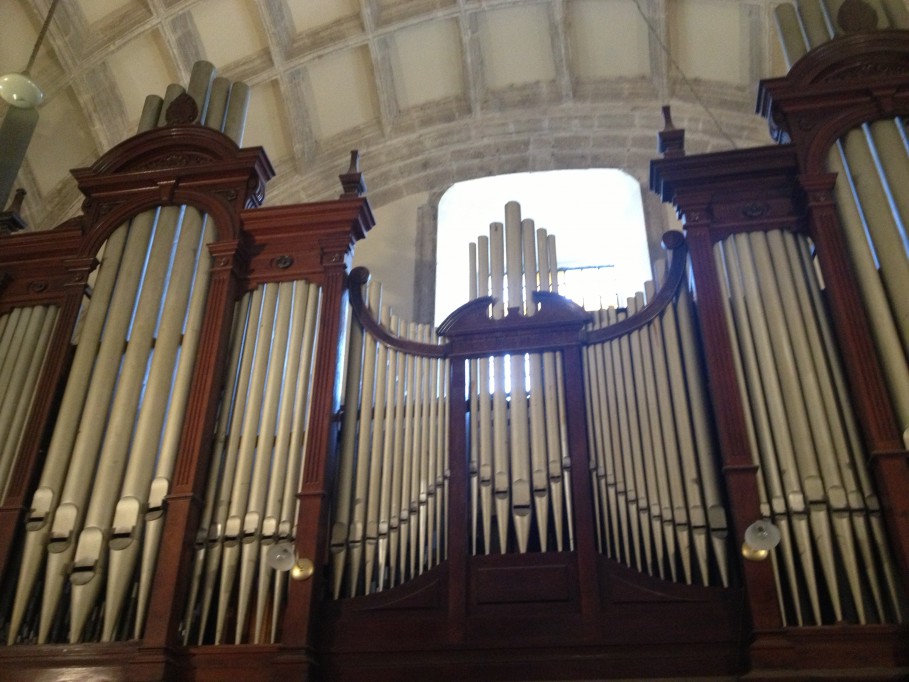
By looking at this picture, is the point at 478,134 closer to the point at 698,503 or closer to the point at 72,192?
the point at 72,192

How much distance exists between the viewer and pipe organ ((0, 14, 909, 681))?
485 cm

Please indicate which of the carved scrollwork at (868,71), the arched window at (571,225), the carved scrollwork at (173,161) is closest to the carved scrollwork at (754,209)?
the carved scrollwork at (868,71)

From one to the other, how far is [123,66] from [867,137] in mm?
8210

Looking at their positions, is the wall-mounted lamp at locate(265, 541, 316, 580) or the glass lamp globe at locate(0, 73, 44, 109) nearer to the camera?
the wall-mounted lamp at locate(265, 541, 316, 580)

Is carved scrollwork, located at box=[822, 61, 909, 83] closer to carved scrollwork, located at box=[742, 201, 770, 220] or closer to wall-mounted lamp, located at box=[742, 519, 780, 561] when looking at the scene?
carved scrollwork, located at box=[742, 201, 770, 220]

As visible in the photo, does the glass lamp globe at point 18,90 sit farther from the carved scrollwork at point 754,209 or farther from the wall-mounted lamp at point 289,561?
the carved scrollwork at point 754,209

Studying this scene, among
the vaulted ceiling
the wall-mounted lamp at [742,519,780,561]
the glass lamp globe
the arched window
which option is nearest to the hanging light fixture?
the glass lamp globe

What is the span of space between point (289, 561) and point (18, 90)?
4.84 m

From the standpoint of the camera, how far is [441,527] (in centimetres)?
543

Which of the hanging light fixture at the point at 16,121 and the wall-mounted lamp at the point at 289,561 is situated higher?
the hanging light fixture at the point at 16,121

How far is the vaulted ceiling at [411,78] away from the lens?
1074 centimetres

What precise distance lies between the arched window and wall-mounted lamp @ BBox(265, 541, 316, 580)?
20.1ft

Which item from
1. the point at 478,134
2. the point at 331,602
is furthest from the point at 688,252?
the point at 478,134

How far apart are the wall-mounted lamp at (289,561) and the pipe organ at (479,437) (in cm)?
2
